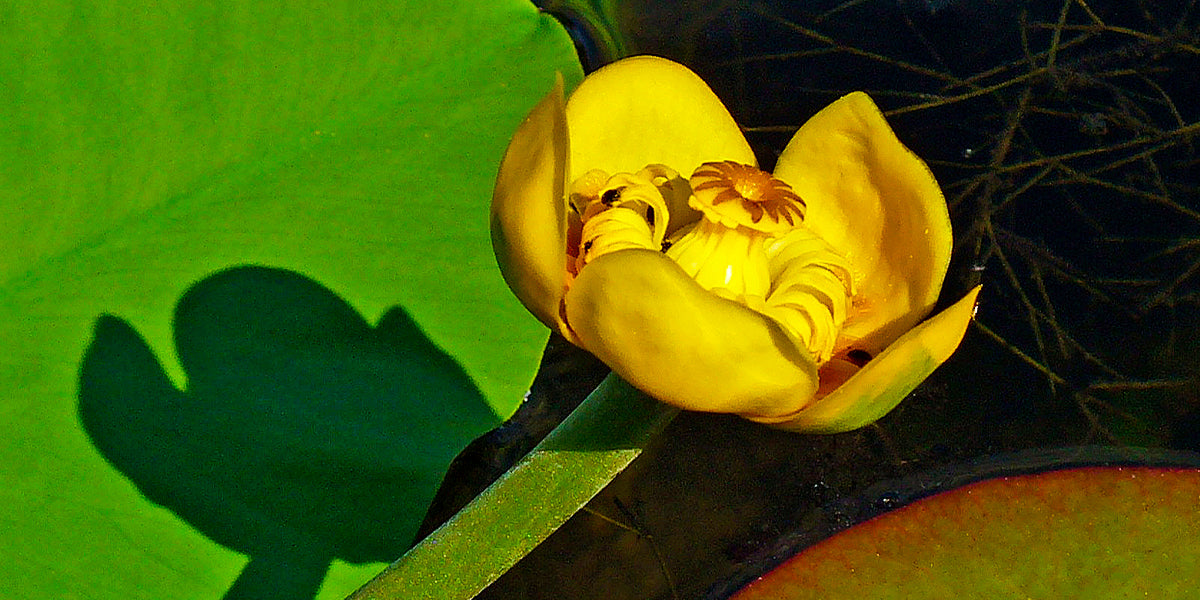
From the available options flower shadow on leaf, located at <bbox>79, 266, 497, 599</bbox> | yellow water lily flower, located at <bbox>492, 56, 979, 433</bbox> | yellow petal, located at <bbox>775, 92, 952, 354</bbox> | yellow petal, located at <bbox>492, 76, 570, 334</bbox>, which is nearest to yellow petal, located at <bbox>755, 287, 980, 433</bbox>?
yellow water lily flower, located at <bbox>492, 56, 979, 433</bbox>

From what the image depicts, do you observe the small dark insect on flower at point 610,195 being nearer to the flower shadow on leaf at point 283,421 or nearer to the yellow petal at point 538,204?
the yellow petal at point 538,204

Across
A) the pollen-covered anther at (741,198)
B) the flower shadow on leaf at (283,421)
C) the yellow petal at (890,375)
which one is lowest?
the flower shadow on leaf at (283,421)

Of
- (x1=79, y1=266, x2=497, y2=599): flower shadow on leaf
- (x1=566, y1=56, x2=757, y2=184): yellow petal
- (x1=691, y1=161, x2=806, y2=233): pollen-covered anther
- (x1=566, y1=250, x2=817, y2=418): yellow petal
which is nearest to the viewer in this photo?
(x1=566, y1=250, x2=817, y2=418): yellow petal

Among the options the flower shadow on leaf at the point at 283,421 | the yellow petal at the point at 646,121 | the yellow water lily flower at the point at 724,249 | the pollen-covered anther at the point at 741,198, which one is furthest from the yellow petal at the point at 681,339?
the flower shadow on leaf at the point at 283,421

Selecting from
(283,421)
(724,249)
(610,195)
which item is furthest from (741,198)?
(283,421)

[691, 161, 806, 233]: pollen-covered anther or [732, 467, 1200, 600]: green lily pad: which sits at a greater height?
[691, 161, 806, 233]: pollen-covered anther

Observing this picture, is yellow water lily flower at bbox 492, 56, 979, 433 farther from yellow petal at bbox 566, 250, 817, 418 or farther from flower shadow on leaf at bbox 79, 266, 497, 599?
flower shadow on leaf at bbox 79, 266, 497, 599
